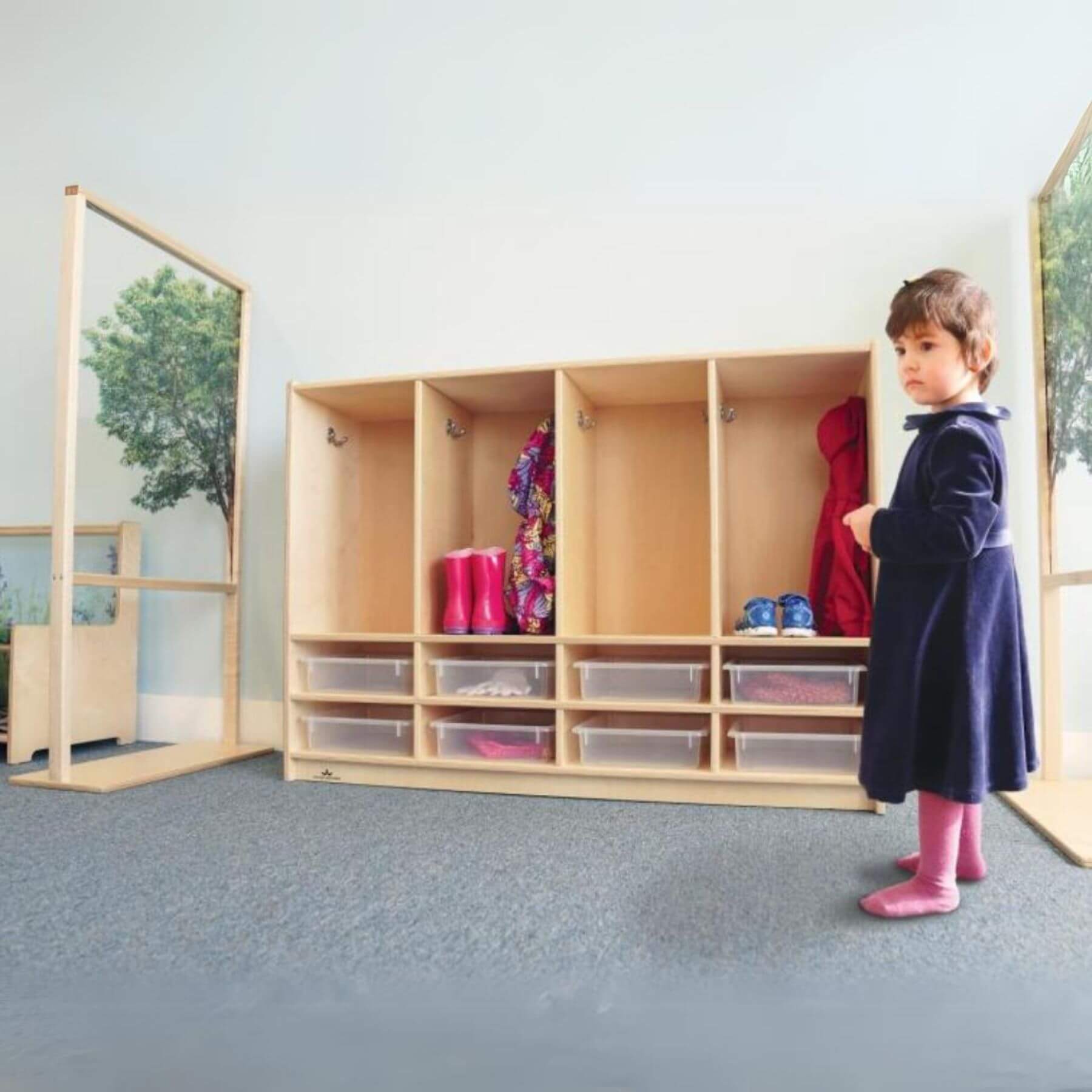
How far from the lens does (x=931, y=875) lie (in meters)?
1.33

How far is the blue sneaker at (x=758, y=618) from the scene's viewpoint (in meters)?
2.01

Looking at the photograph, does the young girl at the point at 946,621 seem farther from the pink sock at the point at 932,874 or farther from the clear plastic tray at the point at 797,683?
the clear plastic tray at the point at 797,683

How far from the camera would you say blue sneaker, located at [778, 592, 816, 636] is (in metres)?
1.97

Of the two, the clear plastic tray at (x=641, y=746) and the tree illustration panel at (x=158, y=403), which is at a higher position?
the tree illustration panel at (x=158, y=403)

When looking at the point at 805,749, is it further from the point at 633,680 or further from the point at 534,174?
the point at 534,174

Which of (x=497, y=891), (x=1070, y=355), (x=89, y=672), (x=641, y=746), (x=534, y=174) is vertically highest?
(x=534, y=174)

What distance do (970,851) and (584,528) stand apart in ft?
3.84

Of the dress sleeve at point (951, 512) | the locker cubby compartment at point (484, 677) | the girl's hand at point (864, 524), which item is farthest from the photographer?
the locker cubby compartment at point (484, 677)

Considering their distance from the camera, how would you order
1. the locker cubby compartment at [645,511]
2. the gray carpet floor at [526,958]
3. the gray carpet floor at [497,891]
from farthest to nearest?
the locker cubby compartment at [645,511], the gray carpet floor at [497,891], the gray carpet floor at [526,958]

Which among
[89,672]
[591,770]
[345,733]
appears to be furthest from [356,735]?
[89,672]

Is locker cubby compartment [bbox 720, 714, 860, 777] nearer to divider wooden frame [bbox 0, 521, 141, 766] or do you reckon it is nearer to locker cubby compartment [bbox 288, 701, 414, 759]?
locker cubby compartment [bbox 288, 701, 414, 759]

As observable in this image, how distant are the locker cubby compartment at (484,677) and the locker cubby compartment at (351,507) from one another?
0.15 meters

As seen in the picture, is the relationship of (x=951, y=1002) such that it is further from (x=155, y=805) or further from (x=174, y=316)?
(x=174, y=316)

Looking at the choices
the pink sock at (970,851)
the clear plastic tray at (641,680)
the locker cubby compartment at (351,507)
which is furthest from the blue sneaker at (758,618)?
the locker cubby compartment at (351,507)
